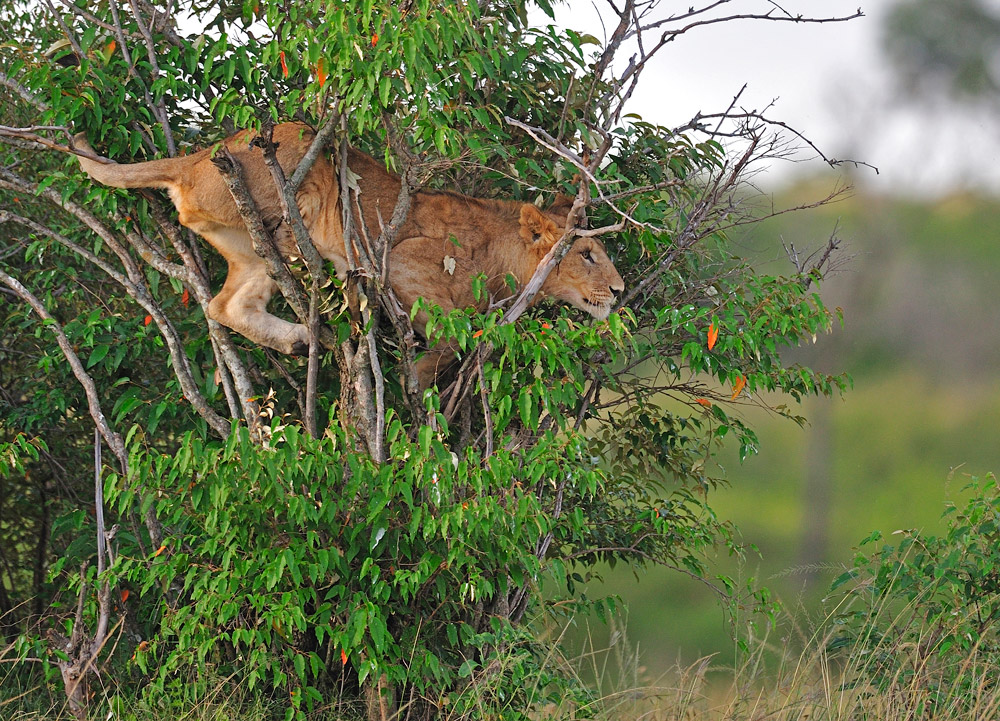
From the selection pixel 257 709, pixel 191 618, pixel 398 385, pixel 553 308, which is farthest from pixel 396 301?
pixel 257 709

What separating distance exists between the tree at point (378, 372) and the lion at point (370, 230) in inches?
5.8

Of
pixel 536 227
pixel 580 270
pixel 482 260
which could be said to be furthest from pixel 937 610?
pixel 482 260

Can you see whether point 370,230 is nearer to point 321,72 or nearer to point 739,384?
point 321,72

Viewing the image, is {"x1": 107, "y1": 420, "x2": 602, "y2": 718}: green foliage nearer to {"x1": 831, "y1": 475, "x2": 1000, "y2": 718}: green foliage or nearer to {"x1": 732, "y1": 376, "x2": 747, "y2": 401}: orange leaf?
{"x1": 732, "y1": 376, "x2": 747, "y2": 401}: orange leaf

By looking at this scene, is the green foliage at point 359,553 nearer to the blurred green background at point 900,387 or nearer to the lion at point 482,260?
the lion at point 482,260

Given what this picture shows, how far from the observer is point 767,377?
5.16 metres

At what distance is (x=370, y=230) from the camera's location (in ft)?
18.6

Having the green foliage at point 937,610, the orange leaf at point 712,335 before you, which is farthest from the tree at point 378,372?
the green foliage at point 937,610

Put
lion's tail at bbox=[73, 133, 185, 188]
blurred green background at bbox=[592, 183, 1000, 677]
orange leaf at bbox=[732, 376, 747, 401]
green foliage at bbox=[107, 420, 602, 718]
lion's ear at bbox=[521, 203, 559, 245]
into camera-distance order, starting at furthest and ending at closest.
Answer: blurred green background at bbox=[592, 183, 1000, 677]
lion's ear at bbox=[521, 203, 559, 245]
lion's tail at bbox=[73, 133, 185, 188]
orange leaf at bbox=[732, 376, 747, 401]
green foliage at bbox=[107, 420, 602, 718]

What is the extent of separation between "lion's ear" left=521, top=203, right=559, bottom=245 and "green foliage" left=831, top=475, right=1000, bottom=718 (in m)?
2.15

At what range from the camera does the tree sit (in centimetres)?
457

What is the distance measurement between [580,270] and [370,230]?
109 cm

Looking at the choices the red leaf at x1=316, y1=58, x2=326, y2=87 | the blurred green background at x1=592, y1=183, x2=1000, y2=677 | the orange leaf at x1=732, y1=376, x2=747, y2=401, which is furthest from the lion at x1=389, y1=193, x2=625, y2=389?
the blurred green background at x1=592, y1=183, x2=1000, y2=677

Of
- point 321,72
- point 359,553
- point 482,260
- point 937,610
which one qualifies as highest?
point 321,72
